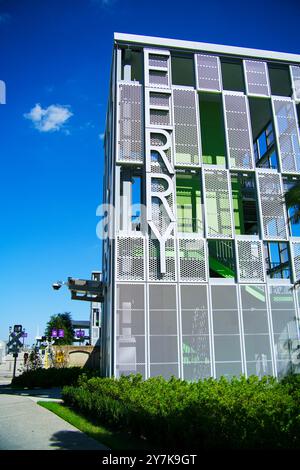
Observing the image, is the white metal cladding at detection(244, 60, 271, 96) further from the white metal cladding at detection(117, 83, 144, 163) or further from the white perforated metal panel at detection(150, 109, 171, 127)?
the white metal cladding at detection(117, 83, 144, 163)

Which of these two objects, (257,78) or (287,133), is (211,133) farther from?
(287,133)

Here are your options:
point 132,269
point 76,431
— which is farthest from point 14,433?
point 132,269

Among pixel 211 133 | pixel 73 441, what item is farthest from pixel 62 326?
pixel 73 441

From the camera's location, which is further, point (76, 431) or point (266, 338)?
point (266, 338)

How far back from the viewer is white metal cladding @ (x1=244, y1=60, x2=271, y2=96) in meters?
22.3

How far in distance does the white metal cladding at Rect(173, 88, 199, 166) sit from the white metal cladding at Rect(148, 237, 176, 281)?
435 cm

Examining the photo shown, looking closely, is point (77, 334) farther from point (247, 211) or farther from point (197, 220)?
point (197, 220)

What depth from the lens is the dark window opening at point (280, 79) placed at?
2335 cm

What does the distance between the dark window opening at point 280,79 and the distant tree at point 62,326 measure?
55675 millimetres

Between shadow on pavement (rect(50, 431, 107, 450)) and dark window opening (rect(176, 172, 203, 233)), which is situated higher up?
dark window opening (rect(176, 172, 203, 233))

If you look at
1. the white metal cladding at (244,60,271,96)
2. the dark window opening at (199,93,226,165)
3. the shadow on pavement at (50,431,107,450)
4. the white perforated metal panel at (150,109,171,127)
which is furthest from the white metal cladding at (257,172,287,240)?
the shadow on pavement at (50,431,107,450)

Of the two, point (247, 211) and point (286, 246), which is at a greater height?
point (247, 211)
